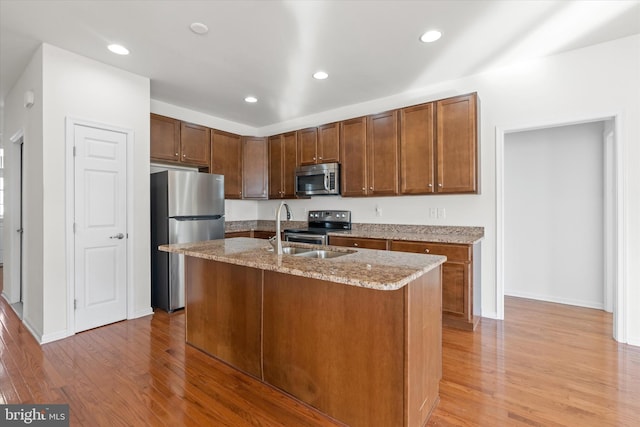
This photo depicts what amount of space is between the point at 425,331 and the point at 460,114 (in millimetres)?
2521

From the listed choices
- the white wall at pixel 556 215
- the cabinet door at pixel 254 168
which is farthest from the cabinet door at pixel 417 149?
the cabinet door at pixel 254 168

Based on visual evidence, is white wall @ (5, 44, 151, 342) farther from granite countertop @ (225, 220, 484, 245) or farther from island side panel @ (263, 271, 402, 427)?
granite countertop @ (225, 220, 484, 245)

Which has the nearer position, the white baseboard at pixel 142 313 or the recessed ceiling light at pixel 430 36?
the recessed ceiling light at pixel 430 36

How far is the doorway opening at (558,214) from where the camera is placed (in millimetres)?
3463

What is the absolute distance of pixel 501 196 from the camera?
131 inches

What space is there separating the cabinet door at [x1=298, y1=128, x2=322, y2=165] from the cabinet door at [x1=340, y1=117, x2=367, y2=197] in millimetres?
456

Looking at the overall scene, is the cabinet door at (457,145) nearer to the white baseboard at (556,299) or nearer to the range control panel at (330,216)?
the range control panel at (330,216)

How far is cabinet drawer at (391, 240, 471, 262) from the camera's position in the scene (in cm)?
300

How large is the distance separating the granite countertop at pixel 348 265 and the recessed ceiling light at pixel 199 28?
1.81 m

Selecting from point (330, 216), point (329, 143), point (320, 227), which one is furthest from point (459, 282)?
point (329, 143)

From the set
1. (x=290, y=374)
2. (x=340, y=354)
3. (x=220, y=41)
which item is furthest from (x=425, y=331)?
(x=220, y=41)

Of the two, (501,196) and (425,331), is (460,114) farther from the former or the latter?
(425,331)

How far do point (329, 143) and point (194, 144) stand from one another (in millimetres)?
1939

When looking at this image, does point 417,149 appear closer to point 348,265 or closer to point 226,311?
point 348,265
